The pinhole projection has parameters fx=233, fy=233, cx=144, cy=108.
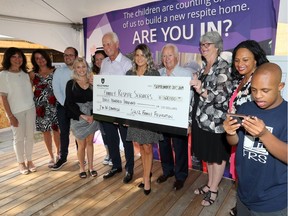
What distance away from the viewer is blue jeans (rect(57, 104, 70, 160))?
317 centimetres

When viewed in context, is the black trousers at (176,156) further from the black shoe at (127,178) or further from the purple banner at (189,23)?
the purple banner at (189,23)

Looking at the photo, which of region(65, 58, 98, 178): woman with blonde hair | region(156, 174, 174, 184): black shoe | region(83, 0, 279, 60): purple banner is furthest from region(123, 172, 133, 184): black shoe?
region(83, 0, 279, 60): purple banner

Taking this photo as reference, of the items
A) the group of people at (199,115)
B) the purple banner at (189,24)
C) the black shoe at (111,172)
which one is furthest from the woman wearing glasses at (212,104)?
the black shoe at (111,172)

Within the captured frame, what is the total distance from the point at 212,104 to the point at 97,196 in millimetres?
1578

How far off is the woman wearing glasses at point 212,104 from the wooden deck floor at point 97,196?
42 centimetres

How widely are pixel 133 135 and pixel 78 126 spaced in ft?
2.55

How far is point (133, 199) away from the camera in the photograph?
2451 millimetres

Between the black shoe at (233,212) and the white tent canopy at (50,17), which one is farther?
the white tent canopy at (50,17)

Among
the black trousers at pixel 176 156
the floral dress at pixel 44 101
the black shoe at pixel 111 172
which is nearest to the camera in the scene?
the black trousers at pixel 176 156

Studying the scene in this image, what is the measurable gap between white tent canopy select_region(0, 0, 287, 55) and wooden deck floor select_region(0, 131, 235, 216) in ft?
6.39

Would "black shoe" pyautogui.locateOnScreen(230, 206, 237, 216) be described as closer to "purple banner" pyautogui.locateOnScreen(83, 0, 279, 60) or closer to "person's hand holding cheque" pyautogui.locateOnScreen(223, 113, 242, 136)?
"person's hand holding cheque" pyautogui.locateOnScreen(223, 113, 242, 136)

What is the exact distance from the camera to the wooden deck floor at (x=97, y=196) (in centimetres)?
229

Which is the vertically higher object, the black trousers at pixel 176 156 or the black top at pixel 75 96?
the black top at pixel 75 96

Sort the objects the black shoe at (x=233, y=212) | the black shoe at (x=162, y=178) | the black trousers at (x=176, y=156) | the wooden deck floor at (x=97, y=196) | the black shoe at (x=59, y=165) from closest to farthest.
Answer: the black shoe at (x=233, y=212) < the wooden deck floor at (x=97, y=196) < the black trousers at (x=176, y=156) < the black shoe at (x=162, y=178) < the black shoe at (x=59, y=165)
